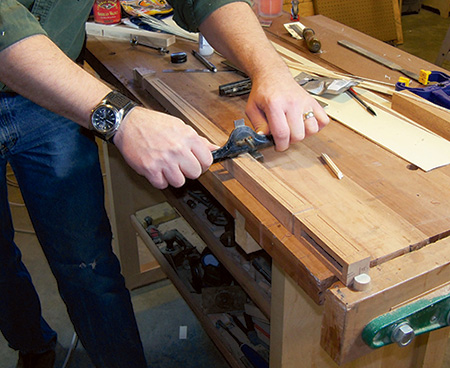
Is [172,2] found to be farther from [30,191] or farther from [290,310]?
[290,310]

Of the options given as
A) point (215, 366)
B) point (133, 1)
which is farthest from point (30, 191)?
point (133, 1)

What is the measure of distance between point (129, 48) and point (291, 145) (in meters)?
0.83

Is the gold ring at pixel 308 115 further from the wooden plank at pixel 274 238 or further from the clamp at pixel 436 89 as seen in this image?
the clamp at pixel 436 89

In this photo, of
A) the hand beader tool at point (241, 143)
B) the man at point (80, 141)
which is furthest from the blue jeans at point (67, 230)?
the hand beader tool at point (241, 143)

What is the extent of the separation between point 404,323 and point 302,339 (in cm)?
33

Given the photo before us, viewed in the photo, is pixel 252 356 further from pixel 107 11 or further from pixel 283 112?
pixel 107 11

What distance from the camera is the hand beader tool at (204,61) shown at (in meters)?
1.56

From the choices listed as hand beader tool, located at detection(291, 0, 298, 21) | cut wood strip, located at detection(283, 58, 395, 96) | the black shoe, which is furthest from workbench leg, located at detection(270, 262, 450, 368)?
hand beader tool, located at detection(291, 0, 298, 21)

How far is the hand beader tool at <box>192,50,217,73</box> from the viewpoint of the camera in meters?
1.56

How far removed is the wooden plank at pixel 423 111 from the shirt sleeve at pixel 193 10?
0.51 meters

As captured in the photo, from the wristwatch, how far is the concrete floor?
3.63 feet

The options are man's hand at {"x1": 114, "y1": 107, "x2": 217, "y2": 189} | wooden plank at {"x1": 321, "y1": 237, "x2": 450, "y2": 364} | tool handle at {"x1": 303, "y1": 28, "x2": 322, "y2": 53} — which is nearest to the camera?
wooden plank at {"x1": 321, "y1": 237, "x2": 450, "y2": 364}

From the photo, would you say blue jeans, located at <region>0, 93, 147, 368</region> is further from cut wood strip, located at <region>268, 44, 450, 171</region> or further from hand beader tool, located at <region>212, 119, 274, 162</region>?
cut wood strip, located at <region>268, 44, 450, 171</region>

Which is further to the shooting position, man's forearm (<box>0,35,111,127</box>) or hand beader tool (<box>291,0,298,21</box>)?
hand beader tool (<box>291,0,298,21</box>)
